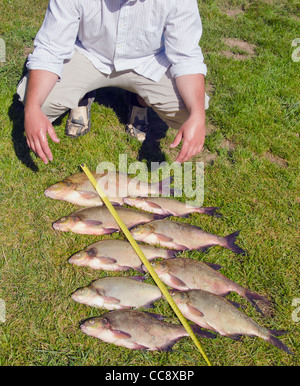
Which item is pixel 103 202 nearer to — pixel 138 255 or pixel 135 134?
pixel 138 255

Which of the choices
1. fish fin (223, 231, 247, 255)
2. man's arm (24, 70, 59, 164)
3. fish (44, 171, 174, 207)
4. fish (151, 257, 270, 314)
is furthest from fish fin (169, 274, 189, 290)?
man's arm (24, 70, 59, 164)

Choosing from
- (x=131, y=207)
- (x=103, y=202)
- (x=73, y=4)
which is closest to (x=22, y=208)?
(x=103, y=202)

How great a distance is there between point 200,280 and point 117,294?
28.4 inches

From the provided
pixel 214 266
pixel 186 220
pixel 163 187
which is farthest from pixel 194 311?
pixel 163 187

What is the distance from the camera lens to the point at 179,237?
10.8 feet

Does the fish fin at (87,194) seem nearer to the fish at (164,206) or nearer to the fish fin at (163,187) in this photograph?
the fish at (164,206)

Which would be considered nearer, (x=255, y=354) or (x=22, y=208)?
(x=255, y=354)

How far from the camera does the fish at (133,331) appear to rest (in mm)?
2662

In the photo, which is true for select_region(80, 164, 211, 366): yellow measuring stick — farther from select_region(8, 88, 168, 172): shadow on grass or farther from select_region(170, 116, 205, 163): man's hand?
select_region(170, 116, 205, 163): man's hand

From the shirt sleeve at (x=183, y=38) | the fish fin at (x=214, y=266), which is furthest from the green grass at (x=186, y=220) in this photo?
the shirt sleeve at (x=183, y=38)

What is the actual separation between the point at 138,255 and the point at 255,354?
4.04 ft

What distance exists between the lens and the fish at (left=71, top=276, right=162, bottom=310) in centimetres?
284

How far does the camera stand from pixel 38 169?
3748 mm

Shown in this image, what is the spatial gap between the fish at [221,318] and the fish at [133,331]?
202 millimetres
